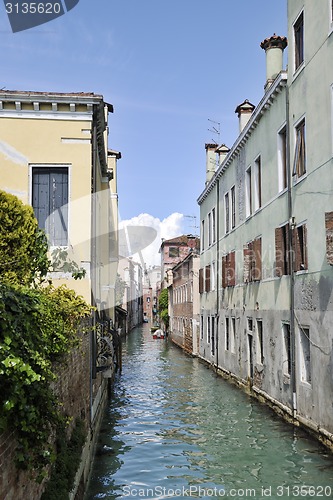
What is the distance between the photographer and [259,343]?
614 inches

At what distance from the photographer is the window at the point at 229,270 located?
19.2 metres

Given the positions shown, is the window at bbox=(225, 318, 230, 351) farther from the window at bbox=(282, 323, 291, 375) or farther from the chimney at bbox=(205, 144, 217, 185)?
the chimney at bbox=(205, 144, 217, 185)

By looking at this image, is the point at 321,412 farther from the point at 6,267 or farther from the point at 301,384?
the point at 6,267

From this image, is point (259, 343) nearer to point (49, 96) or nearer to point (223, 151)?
point (49, 96)

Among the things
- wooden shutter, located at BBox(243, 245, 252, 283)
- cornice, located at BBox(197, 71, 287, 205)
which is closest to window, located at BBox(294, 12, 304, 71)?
cornice, located at BBox(197, 71, 287, 205)

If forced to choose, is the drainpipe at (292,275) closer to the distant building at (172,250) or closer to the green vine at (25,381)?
the green vine at (25,381)

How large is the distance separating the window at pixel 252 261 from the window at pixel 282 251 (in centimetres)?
189

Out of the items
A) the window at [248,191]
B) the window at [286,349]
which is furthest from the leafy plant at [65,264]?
the window at [248,191]

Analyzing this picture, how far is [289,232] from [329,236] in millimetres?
2841

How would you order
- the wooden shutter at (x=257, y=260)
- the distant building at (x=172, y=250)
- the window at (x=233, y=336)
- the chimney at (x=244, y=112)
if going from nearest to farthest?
the wooden shutter at (x=257, y=260), the chimney at (x=244, y=112), the window at (x=233, y=336), the distant building at (x=172, y=250)

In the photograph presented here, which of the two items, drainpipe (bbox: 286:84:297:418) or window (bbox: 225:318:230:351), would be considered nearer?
drainpipe (bbox: 286:84:297:418)

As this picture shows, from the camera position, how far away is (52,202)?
11.4m

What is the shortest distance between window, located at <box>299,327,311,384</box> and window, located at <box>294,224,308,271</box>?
139 centimetres

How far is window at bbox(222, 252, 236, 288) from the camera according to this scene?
756 inches
